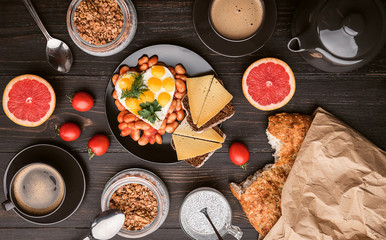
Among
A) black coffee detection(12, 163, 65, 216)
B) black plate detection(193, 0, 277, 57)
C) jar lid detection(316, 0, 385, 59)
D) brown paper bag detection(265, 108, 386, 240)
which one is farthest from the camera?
black coffee detection(12, 163, 65, 216)

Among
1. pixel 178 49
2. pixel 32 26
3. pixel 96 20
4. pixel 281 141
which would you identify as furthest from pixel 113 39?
pixel 281 141

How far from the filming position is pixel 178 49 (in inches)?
67.4

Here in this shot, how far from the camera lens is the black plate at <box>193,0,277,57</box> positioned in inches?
64.1

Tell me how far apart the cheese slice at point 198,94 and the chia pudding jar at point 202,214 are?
46cm

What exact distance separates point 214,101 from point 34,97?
1.04 m

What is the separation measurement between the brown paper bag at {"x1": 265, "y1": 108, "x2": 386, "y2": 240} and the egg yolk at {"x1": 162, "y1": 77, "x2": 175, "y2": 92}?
0.82 m

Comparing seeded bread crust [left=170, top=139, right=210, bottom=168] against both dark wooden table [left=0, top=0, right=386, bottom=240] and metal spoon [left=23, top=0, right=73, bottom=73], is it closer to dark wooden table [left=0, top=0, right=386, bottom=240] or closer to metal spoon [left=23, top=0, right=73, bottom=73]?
dark wooden table [left=0, top=0, right=386, bottom=240]

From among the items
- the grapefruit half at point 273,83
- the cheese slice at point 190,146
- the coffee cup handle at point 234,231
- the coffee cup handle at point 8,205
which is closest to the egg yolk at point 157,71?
the cheese slice at point 190,146

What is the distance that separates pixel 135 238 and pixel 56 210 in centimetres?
51

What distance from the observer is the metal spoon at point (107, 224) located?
170cm

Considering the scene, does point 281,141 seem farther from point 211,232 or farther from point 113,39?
point 113,39

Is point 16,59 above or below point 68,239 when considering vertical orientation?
above

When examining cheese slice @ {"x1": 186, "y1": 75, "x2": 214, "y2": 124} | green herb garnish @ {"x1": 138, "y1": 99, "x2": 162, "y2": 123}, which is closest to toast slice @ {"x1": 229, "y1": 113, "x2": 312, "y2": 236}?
cheese slice @ {"x1": 186, "y1": 75, "x2": 214, "y2": 124}

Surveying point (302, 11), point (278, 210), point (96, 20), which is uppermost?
point (302, 11)
